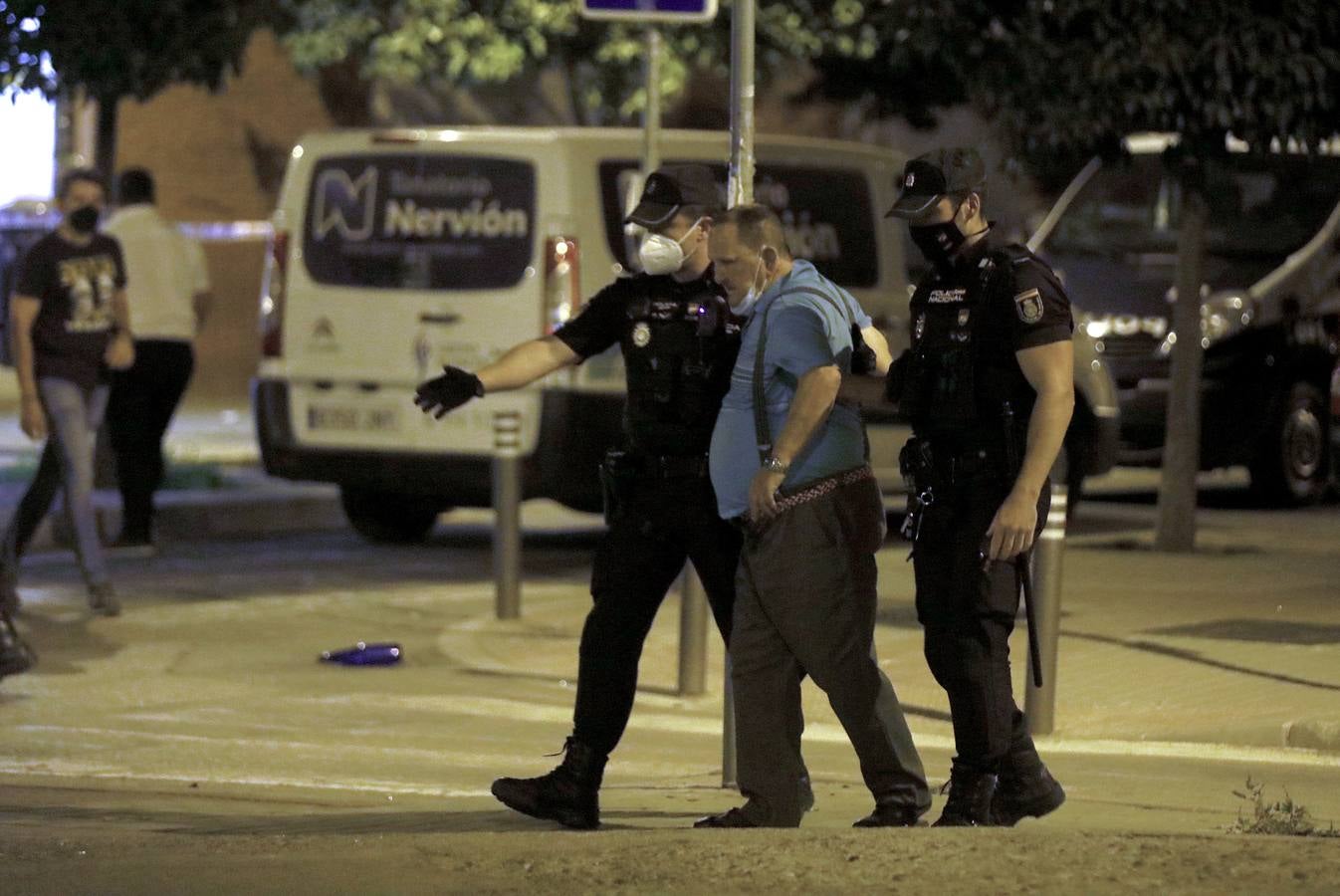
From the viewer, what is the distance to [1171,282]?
16516 mm

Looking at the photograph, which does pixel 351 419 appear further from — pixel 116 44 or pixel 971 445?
pixel 971 445

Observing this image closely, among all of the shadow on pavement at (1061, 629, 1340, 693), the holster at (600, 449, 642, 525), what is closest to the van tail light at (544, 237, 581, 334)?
the shadow on pavement at (1061, 629, 1340, 693)

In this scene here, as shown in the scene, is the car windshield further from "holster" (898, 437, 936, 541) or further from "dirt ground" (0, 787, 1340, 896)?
"dirt ground" (0, 787, 1340, 896)

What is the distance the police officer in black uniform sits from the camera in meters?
7.21

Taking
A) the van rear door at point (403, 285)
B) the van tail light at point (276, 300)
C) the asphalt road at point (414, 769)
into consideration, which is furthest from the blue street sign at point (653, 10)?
the van tail light at point (276, 300)

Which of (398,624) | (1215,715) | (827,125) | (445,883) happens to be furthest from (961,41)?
(827,125)

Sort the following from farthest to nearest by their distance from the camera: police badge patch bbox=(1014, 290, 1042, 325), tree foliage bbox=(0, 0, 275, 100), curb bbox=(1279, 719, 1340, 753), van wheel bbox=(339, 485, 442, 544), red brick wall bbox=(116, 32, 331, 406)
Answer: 1. red brick wall bbox=(116, 32, 331, 406)
2. tree foliage bbox=(0, 0, 275, 100)
3. van wheel bbox=(339, 485, 442, 544)
4. curb bbox=(1279, 719, 1340, 753)
5. police badge patch bbox=(1014, 290, 1042, 325)

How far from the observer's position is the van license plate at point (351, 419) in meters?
13.4

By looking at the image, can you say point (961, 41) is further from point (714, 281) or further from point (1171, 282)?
point (714, 281)

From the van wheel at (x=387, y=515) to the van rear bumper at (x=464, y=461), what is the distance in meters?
0.88

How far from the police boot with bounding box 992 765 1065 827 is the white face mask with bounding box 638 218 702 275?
1.59m

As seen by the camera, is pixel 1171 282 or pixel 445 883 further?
pixel 1171 282

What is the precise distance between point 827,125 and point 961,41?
15.0 meters

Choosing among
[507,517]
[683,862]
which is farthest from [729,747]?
[507,517]
